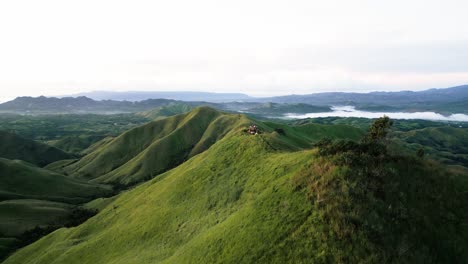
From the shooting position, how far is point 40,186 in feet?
532

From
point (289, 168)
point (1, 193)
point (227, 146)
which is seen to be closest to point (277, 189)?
point (289, 168)

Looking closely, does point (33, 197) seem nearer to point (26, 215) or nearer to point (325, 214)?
point (26, 215)

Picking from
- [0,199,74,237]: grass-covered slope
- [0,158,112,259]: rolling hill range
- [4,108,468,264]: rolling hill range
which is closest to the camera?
[4,108,468,264]: rolling hill range

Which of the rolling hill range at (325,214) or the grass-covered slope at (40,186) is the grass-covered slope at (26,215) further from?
the rolling hill range at (325,214)

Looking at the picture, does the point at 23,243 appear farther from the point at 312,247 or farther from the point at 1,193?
the point at 312,247

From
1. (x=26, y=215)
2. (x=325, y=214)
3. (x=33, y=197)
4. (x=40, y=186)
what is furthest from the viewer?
(x=40, y=186)

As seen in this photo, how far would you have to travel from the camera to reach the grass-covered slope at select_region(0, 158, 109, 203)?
15338 centimetres

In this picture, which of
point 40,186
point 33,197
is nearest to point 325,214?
point 33,197

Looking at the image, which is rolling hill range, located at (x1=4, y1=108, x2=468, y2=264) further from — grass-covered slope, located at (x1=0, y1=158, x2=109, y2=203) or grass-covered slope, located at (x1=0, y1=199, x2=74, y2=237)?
grass-covered slope, located at (x1=0, y1=158, x2=109, y2=203)

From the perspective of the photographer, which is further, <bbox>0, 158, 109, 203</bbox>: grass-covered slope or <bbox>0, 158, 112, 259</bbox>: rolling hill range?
<bbox>0, 158, 109, 203</bbox>: grass-covered slope

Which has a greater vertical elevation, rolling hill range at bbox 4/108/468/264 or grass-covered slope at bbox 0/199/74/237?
rolling hill range at bbox 4/108/468/264

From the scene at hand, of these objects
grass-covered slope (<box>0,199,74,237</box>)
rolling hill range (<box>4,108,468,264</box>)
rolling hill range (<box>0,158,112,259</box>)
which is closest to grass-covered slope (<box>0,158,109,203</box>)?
rolling hill range (<box>0,158,112,259</box>)

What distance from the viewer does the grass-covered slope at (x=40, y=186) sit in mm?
153375

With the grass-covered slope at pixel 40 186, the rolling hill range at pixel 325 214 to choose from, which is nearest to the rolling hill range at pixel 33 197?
the grass-covered slope at pixel 40 186
